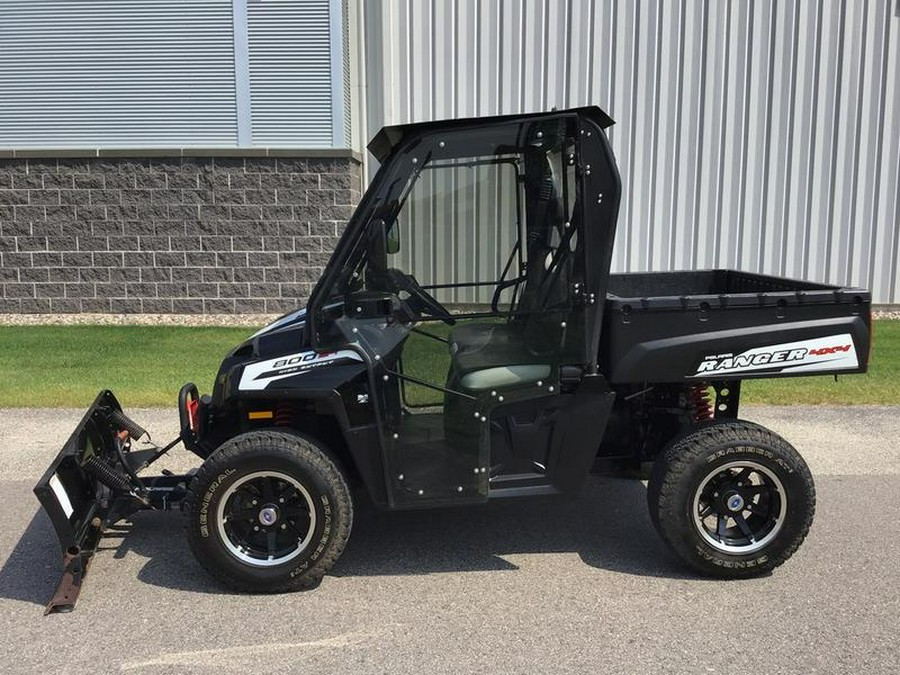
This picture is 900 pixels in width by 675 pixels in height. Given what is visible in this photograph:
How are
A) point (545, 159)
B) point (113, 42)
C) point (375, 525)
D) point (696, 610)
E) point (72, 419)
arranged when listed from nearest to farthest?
1. point (696, 610)
2. point (545, 159)
3. point (375, 525)
4. point (72, 419)
5. point (113, 42)

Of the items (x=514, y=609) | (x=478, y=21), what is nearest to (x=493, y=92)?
(x=478, y=21)

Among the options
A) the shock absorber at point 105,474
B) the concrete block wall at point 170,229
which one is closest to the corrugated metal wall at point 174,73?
the concrete block wall at point 170,229

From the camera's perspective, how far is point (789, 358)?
3791mm

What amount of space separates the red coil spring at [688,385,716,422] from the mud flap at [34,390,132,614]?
305 centimetres

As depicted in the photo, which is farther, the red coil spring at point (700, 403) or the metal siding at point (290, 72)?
the metal siding at point (290, 72)

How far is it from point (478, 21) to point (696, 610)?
9222 millimetres

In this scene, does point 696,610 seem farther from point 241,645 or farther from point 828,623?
point 241,645

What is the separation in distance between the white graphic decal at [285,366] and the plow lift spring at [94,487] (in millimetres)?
576

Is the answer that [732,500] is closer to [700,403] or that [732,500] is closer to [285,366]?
[700,403]

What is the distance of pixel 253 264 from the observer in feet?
36.4

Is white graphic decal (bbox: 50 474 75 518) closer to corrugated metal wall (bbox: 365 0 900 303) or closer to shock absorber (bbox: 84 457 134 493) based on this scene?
shock absorber (bbox: 84 457 134 493)

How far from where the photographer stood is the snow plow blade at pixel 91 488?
3.51 meters

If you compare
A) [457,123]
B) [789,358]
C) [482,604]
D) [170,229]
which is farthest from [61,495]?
[170,229]

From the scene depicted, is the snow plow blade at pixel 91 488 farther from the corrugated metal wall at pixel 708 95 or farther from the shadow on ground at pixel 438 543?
the corrugated metal wall at pixel 708 95
